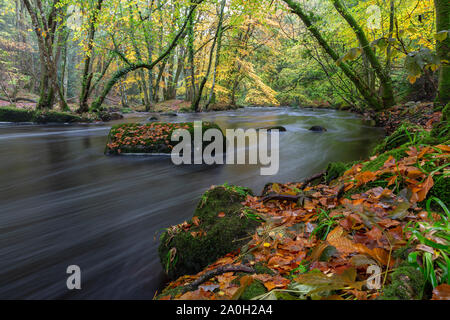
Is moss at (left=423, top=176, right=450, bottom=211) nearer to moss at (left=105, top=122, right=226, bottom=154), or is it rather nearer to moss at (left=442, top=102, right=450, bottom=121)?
moss at (left=442, top=102, right=450, bottom=121)

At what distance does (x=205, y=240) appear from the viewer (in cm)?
208

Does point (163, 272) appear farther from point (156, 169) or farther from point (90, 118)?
point (90, 118)

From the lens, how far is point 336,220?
1.61 m

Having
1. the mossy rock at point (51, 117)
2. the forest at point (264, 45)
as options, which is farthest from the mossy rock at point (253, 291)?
the mossy rock at point (51, 117)

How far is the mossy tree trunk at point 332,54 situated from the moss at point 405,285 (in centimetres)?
819

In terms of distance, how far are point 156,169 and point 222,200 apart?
3.59m

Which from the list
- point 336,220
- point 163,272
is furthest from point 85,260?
point 336,220

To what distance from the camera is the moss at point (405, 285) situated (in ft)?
2.92

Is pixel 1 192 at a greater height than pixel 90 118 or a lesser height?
lesser

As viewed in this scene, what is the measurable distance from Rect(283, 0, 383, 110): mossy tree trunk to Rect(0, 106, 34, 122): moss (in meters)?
13.5

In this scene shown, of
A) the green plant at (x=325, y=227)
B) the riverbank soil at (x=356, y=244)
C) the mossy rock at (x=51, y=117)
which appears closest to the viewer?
the riverbank soil at (x=356, y=244)

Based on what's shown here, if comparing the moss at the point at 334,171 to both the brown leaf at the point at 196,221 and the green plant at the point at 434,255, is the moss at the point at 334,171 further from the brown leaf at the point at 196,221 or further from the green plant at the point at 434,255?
the green plant at the point at 434,255

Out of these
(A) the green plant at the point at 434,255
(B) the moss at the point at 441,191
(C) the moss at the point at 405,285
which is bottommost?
(C) the moss at the point at 405,285

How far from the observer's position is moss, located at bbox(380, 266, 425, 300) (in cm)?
89
